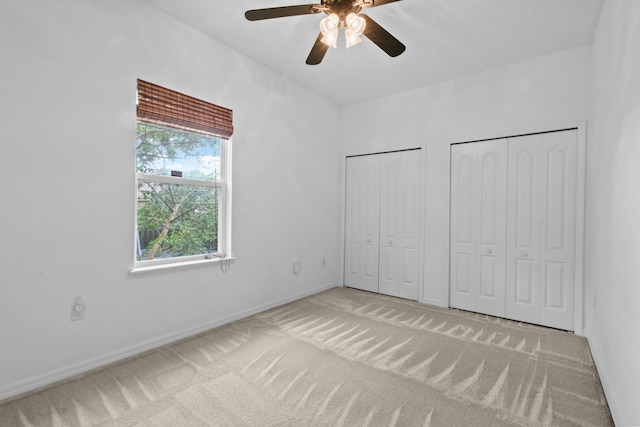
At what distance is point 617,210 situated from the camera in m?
1.78

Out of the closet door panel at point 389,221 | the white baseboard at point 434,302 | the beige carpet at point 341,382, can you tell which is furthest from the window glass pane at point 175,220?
the white baseboard at point 434,302

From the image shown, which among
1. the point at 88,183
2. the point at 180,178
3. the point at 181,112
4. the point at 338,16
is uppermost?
the point at 338,16

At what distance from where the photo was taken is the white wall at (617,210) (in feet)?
4.77

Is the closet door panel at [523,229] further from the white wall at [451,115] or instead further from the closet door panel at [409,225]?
the closet door panel at [409,225]

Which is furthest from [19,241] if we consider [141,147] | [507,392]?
[507,392]

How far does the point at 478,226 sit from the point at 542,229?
59 cm

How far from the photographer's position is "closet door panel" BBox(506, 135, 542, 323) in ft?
10.3

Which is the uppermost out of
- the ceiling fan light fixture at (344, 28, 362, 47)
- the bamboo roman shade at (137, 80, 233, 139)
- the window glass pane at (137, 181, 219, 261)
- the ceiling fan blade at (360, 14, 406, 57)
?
the ceiling fan blade at (360, 14, 406, 57)

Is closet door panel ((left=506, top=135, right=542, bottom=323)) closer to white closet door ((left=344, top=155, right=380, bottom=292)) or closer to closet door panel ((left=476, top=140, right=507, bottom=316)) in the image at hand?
closet door panel ((left=476, top=140, right=507, bottom=316))

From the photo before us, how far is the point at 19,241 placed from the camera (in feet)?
6.27

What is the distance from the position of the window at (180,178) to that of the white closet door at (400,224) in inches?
83.5

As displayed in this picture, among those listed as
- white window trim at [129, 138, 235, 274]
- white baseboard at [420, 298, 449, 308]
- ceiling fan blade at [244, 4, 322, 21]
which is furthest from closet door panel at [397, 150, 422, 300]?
ceiling fan blade at [244, 4, 322, 21]

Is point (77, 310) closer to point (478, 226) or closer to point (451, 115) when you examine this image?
point (478, 226)

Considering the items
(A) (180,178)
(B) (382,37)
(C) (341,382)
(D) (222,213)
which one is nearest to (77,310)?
(A) (180,178)
